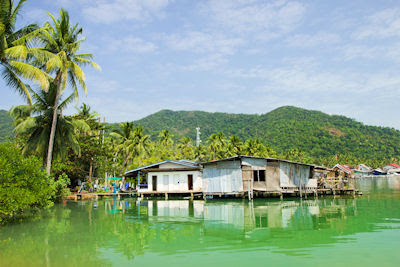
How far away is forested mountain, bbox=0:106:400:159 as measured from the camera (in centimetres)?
10231

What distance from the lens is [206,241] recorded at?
950cm

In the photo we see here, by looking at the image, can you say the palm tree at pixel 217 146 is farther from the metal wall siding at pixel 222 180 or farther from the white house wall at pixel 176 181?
the metal wall siding at pixel 222 180

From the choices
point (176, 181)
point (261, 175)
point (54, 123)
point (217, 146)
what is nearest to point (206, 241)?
point (54, 123)

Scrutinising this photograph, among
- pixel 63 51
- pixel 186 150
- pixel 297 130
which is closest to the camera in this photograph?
pixel 63 51

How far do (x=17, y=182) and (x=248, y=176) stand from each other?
16.9 meters

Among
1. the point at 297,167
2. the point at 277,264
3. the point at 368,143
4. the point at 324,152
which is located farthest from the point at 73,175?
the point at 368,143

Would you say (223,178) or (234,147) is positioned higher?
(234,147)

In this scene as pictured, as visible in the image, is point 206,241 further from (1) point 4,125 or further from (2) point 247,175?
(1) point 4,125

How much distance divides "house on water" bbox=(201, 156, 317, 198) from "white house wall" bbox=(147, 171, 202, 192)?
2.43 metres

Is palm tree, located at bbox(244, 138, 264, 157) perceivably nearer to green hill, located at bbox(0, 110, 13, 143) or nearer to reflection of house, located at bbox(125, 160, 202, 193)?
reflection of house, located at bbox(125, 160, 202, 193)

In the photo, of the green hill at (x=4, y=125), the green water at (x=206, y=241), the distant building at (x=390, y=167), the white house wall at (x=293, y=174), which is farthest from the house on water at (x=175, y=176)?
the distant building at (x=390, y=167)

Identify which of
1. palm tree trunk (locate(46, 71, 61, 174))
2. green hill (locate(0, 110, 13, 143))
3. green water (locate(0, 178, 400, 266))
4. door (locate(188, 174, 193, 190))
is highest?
green hill (locate(0, 110, 13, 143))

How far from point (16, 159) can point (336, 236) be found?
41.2 feet

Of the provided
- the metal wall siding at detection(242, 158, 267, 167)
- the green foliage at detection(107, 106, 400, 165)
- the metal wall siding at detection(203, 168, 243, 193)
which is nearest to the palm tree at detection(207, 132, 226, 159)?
the metal wall siding at detection(203, 168, 243, 193)
